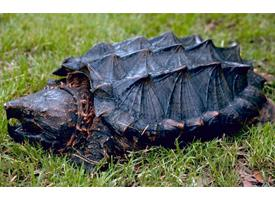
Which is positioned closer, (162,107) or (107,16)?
(162,107)

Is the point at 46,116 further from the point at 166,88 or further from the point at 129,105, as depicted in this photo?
the point at 166,88

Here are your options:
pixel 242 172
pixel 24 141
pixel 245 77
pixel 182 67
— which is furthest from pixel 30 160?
pixel 245 77

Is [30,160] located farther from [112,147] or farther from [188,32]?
[188,32]

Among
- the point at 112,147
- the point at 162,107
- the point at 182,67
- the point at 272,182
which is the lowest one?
the point at 272,182

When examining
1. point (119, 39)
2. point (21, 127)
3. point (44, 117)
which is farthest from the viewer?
point (119, 39)

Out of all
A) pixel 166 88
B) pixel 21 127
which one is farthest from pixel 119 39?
pixel 21 127

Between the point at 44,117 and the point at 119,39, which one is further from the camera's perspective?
the point at 119,39
